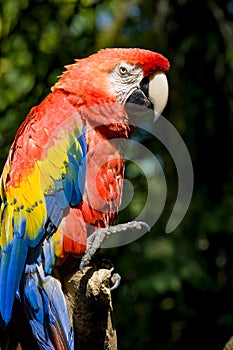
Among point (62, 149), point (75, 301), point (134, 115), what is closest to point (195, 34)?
point (134, 115)

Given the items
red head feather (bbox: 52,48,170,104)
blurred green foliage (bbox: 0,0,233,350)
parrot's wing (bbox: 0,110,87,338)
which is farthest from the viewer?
blurred green foliage (bbox: 0,0,233,350)

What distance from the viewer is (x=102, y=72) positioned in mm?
2055

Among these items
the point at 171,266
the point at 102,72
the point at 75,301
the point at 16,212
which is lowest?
the point at 171,266

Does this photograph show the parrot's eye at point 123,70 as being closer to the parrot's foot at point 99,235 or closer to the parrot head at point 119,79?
the parrot head at point 119,79

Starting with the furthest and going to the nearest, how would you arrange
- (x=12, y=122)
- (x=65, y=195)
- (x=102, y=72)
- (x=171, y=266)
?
1. (x=171, y=266)
2. (x=12, y=122)
3. (x=102, y=72)
4. (x=65, y=195)

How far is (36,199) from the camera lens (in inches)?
74.5

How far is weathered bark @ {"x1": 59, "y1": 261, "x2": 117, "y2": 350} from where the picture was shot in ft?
5.66

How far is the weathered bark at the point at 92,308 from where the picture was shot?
5.66 ft

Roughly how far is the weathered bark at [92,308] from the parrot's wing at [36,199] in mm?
81

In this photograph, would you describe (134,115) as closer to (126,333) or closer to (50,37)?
(50,37)

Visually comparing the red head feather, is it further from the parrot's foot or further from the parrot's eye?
the parrot's foot

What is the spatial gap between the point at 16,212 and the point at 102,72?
43cm

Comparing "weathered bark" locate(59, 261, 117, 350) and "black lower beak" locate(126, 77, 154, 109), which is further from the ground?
"black lower beak" locate(126, 77, 154, 109)

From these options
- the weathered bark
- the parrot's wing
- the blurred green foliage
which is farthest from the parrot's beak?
the blurred green foliage
